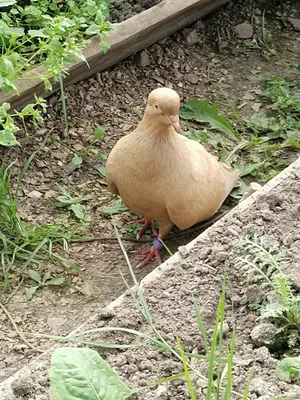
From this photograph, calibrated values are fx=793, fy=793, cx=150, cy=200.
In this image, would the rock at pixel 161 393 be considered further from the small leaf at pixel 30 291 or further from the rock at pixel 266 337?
the small leaf at pixel 30 291

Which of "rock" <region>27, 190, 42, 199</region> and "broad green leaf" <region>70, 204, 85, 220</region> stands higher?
"rock" <region>27, 190, 42, 199</region>

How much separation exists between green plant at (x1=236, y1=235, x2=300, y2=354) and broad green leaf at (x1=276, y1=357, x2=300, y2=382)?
10 cm

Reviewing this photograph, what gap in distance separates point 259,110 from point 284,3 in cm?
93

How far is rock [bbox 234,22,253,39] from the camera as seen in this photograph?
13.9 ft

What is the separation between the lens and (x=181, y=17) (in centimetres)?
392

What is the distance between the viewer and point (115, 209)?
3297 mm

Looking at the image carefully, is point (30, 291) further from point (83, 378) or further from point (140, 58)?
point (140, 58)

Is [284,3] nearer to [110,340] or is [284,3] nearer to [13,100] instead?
[13,100]

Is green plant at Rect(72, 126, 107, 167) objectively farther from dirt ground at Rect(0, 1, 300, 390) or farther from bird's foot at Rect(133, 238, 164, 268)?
bird's foot at Rect(133, 238, 164, 268)

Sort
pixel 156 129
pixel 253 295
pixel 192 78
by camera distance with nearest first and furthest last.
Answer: pixel 253 295
pixel 156 129
pixel 192 78

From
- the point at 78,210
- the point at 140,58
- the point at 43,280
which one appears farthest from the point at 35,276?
the point at 140,58

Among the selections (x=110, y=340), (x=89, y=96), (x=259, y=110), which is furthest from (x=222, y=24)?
(x=110, y=340)

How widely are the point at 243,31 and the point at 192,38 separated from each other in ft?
1.11

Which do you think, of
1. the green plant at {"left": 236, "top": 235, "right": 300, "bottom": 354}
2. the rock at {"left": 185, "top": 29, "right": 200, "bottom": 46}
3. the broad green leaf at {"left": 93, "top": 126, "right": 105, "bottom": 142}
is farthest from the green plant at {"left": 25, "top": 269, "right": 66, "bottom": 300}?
the rock at {"left": 185, "top": 29, "right": 200, "bottom": 46}
